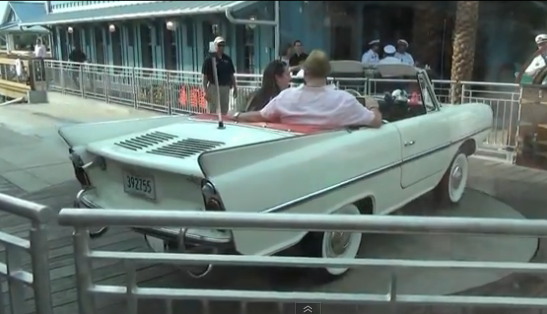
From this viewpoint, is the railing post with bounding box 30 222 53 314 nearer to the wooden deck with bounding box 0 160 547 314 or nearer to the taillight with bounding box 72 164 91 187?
the wooden deck with bounding box 0 160 547 314

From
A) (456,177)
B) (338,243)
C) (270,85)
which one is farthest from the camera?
(456,177)

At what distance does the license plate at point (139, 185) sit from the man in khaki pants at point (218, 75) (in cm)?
52

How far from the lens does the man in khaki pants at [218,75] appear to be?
92.3 inches

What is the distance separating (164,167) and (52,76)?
682 millimetres

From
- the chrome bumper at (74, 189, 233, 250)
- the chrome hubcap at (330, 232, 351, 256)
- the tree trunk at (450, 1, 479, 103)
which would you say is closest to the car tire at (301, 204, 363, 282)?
the chrome hubcap at (330, 232, 351, 256)

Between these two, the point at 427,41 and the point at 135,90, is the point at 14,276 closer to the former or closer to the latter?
the point at 135,90

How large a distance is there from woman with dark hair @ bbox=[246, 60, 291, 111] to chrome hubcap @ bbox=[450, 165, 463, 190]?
1.52 metres

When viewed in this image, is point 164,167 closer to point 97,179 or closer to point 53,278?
point 97,179

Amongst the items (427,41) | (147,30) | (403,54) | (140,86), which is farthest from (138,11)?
(427,41)

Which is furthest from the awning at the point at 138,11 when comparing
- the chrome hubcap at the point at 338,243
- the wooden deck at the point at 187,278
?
the chrome hubcap at the point at 338,243

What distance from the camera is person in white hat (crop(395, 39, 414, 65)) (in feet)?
10.7

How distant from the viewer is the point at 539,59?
119 inches

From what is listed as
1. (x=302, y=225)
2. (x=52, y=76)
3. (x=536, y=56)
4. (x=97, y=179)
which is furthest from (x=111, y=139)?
(x=536, y=56)

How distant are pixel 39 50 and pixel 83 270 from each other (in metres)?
1.18
